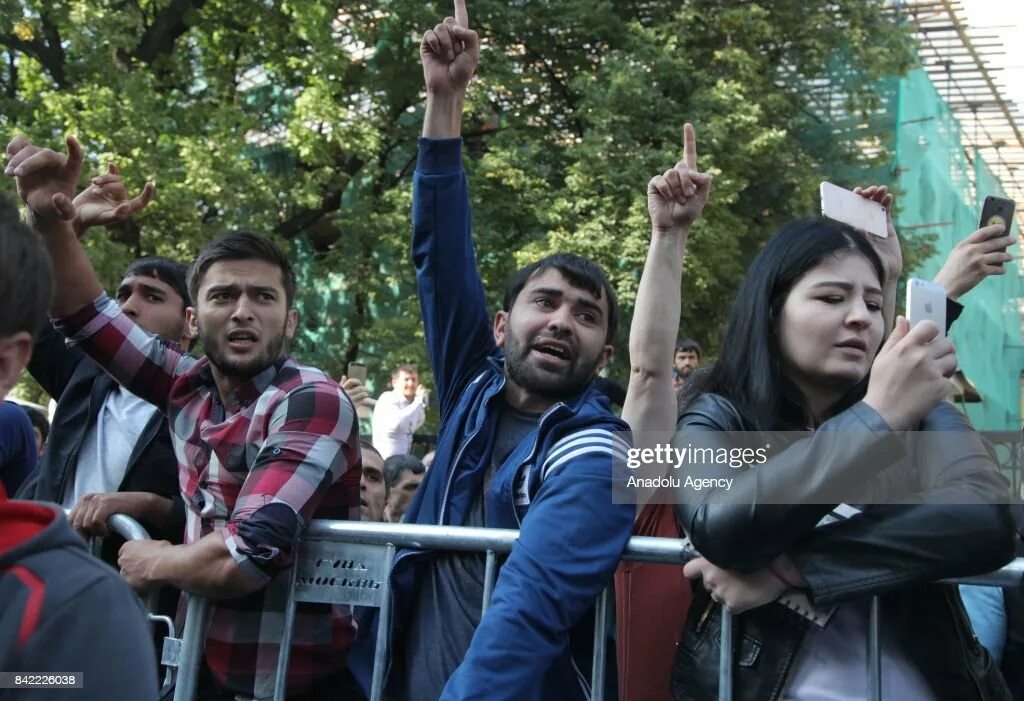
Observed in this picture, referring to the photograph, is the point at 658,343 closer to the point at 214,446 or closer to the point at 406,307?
the point at 214,446

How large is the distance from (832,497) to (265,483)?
4.61 ft

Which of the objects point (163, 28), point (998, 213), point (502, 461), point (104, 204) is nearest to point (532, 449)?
point (502, 461)

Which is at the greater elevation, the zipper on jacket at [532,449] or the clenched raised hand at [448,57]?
the clenched raised hand at [448,57]

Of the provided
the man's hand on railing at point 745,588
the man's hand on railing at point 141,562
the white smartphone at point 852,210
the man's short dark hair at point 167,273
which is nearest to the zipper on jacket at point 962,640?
the man's hand on railing at point 745,588

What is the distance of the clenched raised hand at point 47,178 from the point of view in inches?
129

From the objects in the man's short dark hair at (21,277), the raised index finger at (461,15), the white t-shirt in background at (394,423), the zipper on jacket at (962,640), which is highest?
the white t-shirt in background at (394,423)

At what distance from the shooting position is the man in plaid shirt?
2.96 meters

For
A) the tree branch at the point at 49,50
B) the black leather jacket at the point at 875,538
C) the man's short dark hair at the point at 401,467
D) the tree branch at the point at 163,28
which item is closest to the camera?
the black leather jacket at the point at 875,538

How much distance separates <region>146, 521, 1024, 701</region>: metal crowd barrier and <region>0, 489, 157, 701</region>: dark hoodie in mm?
1342

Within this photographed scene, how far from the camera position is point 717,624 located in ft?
8.11

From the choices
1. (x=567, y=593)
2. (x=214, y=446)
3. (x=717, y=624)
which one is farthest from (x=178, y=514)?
(x=717, y=624)

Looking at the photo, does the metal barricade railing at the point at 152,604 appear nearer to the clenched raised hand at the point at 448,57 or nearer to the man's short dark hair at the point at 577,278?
the man's short dark hair at the point at 577,278

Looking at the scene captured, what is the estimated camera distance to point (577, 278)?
3203 mm

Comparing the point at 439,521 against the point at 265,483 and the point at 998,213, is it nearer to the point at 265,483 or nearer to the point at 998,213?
the point at 265,483
